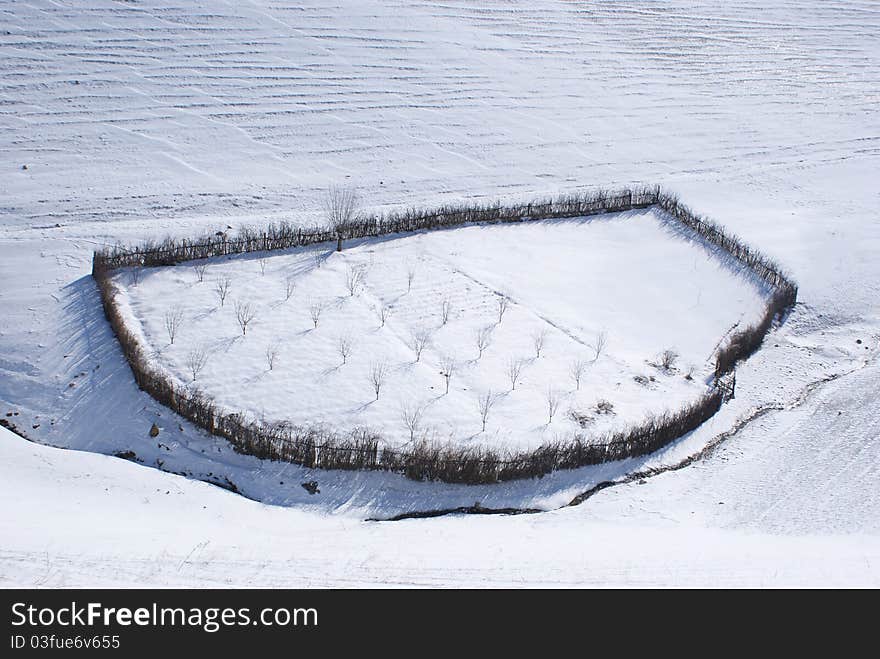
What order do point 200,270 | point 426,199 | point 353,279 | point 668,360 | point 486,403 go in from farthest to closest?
point 426,199 → point 353,279 → point 200,270 → point 668,360 → point 486,403

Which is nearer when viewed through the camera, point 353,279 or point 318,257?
point 353,279

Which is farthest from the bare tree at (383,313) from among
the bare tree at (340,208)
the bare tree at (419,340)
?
the bare tree at (340,208)

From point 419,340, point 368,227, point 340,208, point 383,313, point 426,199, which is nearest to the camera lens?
point 419,340

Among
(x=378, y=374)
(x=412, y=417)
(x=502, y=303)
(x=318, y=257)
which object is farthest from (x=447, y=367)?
(x=318, y=257)

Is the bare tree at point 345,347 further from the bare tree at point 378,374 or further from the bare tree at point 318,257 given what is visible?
the bare tree at point 318,257

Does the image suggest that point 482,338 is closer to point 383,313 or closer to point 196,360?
point 383,313

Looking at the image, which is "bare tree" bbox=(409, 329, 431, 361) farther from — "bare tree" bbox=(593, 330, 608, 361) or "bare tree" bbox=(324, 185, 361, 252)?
"bare tree" bbox=(324, 185, 361, 252)
